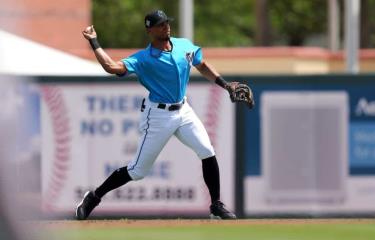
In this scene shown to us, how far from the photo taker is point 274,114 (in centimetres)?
1326

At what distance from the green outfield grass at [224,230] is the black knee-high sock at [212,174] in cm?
181

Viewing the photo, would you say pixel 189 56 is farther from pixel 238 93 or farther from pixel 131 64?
pixel 238 93

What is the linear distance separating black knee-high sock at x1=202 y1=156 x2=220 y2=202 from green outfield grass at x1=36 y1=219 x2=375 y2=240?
181 centimetres

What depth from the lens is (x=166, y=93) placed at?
8.49 m

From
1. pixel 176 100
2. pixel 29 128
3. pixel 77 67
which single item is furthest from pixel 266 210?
pixel 176 100

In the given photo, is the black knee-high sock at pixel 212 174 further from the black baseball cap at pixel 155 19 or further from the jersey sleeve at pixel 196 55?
the black baseball cap at pixel 155 19

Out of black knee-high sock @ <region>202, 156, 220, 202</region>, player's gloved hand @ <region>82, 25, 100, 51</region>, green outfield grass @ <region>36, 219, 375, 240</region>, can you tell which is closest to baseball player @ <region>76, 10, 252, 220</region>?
black knee-high sock @ <region>202, 156, 220, 202</region>

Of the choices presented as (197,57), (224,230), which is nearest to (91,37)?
(197,57)

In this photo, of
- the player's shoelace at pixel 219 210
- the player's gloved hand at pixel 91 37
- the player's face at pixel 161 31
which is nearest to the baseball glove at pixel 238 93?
the player's face at pixel 161 31

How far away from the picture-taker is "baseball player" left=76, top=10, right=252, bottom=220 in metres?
8.30

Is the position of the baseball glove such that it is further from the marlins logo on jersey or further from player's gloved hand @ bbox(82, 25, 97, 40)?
player's gloved hand @ bbox(82, 25, 97, 40)

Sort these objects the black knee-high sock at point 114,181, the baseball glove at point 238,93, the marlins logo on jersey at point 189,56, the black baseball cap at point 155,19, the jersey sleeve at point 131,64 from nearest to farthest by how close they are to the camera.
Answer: the black baseball cap at point 155,19 < the jersey sleeve at point 131,64 < the marlins logo on jersey at point 189,56 < the baseball glove at point 238,93 < the black knee-high sock at point 114,181

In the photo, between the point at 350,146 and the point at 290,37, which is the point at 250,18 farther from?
the point at 350,146

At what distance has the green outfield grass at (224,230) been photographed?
430 inches
